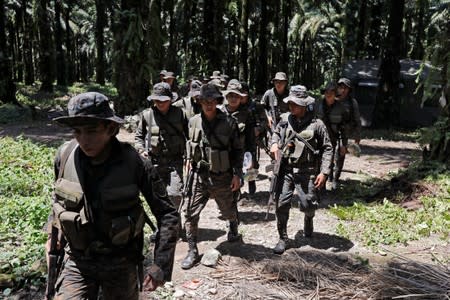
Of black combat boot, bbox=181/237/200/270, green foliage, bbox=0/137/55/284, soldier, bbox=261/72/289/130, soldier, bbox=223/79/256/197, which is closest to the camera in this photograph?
green foliage, bbox=0/137/55/284

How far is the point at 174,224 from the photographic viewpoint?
10.1 ft

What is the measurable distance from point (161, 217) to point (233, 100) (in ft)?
14.2

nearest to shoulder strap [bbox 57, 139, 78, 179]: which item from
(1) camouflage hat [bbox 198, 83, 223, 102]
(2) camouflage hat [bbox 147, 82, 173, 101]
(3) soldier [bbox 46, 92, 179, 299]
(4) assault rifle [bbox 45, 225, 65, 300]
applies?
(3) soldier [bbox 46, 92, 179, 299]

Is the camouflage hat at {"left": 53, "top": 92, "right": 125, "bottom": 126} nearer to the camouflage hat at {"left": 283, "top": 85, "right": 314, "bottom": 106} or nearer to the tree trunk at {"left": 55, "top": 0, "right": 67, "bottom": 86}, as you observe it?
the camouflage hat at {"left": 283, "top": 85, "right": 314, "bottom": 106}

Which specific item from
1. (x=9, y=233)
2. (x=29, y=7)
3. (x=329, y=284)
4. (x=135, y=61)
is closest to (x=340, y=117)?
(x=329, y=284)

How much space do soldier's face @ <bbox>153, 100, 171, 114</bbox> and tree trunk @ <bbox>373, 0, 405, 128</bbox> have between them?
13117 millimetres

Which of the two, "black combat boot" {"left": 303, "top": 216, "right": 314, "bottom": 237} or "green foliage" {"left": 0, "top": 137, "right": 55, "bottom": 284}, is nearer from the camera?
"green foliage" {"left": 0, "top": 137, "right": 55, "bottom": 284}

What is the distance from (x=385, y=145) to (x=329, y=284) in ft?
35.3

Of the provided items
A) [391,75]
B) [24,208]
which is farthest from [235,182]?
[391,75]

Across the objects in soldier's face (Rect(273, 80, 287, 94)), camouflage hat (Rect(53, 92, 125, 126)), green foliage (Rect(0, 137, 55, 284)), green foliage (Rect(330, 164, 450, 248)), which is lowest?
green foliage (Rect(330, 164, 450, 248))

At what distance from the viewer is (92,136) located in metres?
2.75

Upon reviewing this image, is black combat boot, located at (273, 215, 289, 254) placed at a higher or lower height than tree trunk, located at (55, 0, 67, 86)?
lower

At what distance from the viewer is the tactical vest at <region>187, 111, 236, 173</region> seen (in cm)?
556

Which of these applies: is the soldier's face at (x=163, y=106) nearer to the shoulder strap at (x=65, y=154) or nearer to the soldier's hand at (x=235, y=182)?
the soldier's hand at (x=235, y=182)
